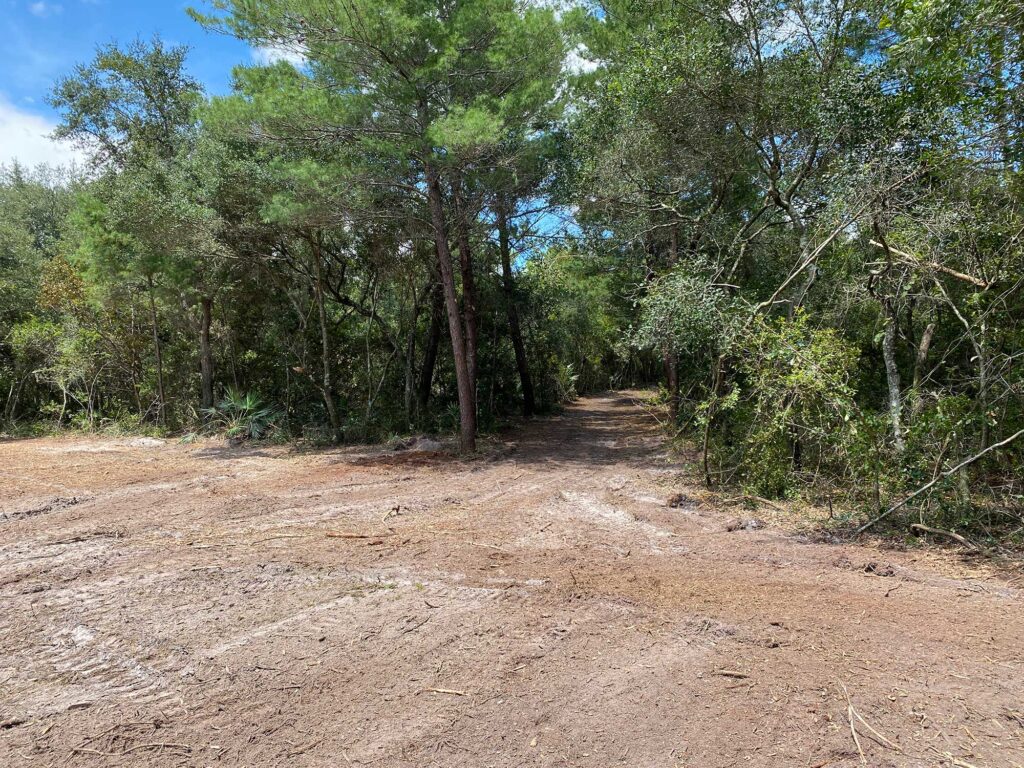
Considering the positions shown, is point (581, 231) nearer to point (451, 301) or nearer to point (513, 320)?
point (513, 320)

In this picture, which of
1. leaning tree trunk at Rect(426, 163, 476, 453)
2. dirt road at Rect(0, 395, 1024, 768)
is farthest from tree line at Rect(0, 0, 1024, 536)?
dirt road at Rect(0, 395, 1024, 768)

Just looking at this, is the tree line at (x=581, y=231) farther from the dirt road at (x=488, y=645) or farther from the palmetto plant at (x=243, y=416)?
the dirt road at (x=488, y=645)

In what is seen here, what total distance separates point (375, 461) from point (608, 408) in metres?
12.4

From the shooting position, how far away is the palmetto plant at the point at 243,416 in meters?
12.2

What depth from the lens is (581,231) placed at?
1316cm

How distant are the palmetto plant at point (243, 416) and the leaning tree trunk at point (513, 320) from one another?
6.44 m

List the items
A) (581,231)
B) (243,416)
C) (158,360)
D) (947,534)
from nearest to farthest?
1. (947,534)
2. (243,416)
3. (581,231)
4. (158,360)

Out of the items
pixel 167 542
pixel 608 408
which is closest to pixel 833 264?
pixel 167 542

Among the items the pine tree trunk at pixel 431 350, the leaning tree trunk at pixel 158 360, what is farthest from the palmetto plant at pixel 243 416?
the pine tree trunk at pixel 431 350

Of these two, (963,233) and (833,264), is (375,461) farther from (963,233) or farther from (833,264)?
(963,233)

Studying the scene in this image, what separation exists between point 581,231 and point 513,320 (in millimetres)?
3454

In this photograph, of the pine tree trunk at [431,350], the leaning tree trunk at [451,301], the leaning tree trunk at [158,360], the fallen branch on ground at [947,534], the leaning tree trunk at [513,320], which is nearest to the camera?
the fallen branch on ground at [947,534]

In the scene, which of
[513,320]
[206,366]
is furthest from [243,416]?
[513,320]

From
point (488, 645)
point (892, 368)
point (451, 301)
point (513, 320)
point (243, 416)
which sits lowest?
point (488, 645)
